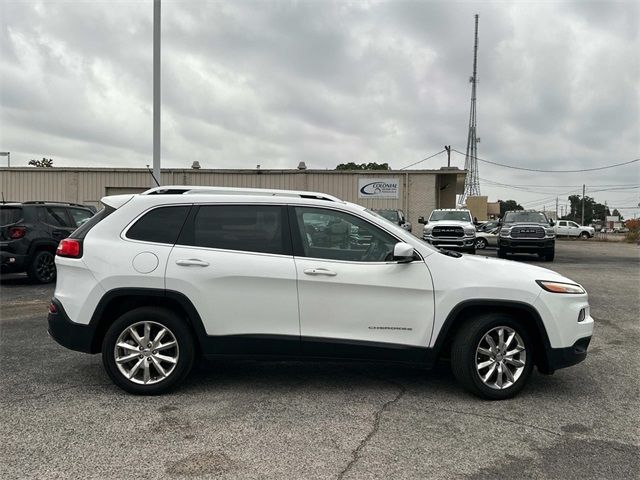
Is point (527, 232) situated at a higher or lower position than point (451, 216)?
lower

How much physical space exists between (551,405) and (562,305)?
0.83 metres

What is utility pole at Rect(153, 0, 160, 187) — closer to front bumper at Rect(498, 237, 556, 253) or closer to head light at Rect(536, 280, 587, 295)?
head light at Rect(536, 280, 587, 295)

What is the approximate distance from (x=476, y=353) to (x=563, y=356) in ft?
2.44

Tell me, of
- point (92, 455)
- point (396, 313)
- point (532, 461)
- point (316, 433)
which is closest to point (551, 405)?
point (532, 461)

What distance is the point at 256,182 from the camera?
26.9 m

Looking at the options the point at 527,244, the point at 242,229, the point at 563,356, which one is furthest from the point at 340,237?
the point at 527,244

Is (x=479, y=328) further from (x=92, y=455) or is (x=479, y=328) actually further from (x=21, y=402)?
(x=21, y=402)

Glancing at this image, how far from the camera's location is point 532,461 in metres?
3.30

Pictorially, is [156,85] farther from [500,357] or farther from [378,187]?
[378,187]

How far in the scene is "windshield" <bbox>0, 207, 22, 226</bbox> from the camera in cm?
1042

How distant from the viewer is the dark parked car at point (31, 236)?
1033cm

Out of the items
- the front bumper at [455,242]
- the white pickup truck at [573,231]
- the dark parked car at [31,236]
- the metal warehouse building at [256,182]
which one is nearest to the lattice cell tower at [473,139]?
the white pickup truck at [573,231]

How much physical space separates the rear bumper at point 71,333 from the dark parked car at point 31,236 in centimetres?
703

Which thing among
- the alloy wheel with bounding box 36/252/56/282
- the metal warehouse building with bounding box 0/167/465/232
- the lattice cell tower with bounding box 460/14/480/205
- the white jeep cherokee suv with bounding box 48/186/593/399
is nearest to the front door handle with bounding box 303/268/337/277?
the white jeep cherokee suv with bounding box 48/186/593/399
